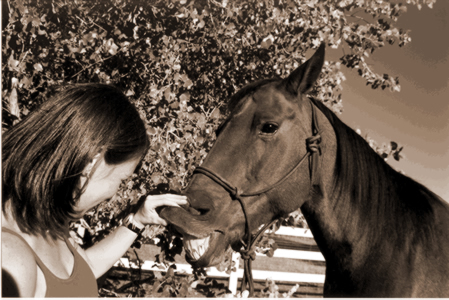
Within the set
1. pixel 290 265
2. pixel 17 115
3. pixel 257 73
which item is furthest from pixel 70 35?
pixel 290 265

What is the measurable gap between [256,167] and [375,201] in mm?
645

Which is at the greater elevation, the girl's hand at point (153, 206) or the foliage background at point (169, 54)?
the foliage background at point (169, 54)

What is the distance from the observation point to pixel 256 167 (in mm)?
1848

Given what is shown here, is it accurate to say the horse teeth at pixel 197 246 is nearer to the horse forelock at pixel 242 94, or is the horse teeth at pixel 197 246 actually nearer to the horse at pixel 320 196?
the horse at pixel 320 196

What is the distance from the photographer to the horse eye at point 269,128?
187 centimetres

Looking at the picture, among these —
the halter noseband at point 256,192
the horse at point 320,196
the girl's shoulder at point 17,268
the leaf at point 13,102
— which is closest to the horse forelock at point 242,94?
the horse at point 320,196

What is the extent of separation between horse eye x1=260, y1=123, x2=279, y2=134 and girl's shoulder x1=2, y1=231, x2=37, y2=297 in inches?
45.3

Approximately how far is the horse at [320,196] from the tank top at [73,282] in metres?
0.44

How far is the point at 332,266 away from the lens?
1946 millimetres

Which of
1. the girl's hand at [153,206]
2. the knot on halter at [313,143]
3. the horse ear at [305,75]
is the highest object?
the horse ear at [305,75]

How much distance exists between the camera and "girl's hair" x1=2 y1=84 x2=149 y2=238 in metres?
1.34

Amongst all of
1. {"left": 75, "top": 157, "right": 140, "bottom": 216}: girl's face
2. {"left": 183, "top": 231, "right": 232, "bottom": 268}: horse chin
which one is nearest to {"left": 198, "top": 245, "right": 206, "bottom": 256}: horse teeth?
{"left": 183, "top": 231, "right": 232, "bottom": 268}: horse chin

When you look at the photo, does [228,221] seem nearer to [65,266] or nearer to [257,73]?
[65,266]

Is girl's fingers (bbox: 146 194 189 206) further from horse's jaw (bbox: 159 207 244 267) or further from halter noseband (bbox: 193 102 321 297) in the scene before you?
halter noseband (bbox: 193 102 321 297)
